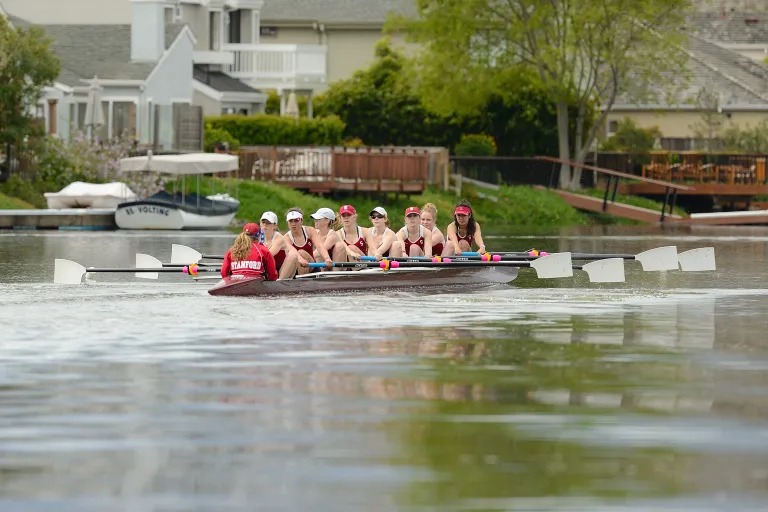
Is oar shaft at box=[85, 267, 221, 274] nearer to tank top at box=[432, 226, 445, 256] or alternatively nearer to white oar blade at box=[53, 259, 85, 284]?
white oar blade at box=[53, 259, 85, 284]

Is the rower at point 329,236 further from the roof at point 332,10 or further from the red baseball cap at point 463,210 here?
the roof at point 332,10

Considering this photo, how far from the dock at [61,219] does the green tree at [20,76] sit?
10.6 ft

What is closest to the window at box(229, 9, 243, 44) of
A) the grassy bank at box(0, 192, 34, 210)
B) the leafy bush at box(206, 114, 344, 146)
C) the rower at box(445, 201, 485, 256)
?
the leafy bush at box(206, 114, 344, 146)

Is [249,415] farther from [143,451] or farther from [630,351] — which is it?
[630,351]

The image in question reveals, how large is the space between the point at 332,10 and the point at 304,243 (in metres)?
64.1

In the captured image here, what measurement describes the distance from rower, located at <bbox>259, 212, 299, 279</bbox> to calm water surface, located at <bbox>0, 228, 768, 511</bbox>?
24.2 inches

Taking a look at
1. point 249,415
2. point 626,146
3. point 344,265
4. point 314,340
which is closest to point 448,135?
point 626,146

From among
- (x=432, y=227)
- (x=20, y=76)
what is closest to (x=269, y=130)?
(x=20, y=76)

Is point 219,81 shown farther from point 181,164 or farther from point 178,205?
point 178,205

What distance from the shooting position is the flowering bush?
51188 mm

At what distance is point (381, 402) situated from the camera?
14.3m

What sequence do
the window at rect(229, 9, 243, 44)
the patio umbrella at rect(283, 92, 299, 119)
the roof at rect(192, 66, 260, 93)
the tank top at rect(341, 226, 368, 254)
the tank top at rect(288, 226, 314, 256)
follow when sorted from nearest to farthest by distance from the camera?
the tank top at rect(288, 226, 314, 256)
the tank top at rect(341, 226, 368, 254)
the patio umbrella at rect(283, 92, 299, 119)
the roof at rect(192, 66, 260, 93)
the window at rect(229, 9, 243, 44)

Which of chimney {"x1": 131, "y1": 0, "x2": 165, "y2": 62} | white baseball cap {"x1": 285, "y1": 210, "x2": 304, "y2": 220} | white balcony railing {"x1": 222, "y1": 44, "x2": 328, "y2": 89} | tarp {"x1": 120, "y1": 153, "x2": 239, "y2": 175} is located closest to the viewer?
white baseball cap {"x1": 285, "y1": 210, "x2": 304, "y2": 220}

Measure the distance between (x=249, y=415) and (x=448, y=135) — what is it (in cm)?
5859
